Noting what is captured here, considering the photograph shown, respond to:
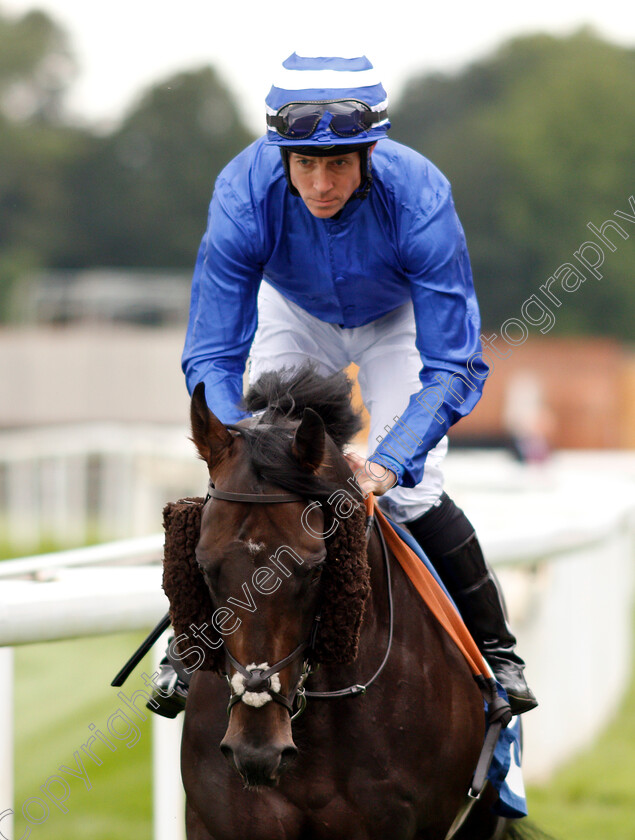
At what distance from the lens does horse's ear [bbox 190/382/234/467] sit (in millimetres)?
2832

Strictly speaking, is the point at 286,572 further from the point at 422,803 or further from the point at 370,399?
the point at 370,399

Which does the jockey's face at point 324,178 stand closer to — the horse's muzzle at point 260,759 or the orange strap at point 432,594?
the orange strap at point 432,594

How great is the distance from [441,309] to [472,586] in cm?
81

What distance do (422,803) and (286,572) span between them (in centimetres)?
86

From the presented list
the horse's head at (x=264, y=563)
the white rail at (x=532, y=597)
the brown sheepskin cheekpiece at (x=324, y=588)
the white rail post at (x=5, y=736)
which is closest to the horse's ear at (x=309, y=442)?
the horse's head at (x=264, y=563)

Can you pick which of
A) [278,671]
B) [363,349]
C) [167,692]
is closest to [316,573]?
[278,671]

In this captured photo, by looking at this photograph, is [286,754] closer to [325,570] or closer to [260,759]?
[260,759]

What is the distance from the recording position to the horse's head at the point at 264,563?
8.67ft

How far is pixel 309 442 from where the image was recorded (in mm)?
2803

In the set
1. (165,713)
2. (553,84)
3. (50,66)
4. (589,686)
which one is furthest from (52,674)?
(50,66)

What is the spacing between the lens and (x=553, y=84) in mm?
52562

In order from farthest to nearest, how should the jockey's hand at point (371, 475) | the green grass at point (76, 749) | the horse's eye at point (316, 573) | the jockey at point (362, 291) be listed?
1. the green grass at point (76, 749)
2. the jockey at point (362, 291)
3. the jockey's hand at point (371, 475)
4. the horse's eye at point (316, 573)

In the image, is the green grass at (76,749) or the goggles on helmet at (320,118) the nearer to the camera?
the goggles on helmet at (320,118)

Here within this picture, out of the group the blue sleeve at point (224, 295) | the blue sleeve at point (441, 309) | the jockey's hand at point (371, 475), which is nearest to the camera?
the jockey's hand at point (371, 475)
